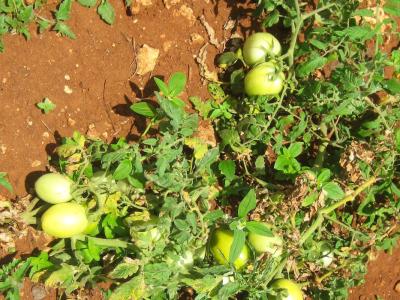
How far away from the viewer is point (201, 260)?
2869 millimetres

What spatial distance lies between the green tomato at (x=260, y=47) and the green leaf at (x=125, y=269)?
4.81 ft

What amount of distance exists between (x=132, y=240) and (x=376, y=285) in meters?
1.95

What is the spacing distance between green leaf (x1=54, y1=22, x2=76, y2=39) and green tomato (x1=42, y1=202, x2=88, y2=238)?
1028 mm

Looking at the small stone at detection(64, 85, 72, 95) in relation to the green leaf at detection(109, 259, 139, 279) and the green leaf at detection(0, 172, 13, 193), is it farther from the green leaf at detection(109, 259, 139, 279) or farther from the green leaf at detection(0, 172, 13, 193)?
the green leaf at detection(109, 259, 139, 279)

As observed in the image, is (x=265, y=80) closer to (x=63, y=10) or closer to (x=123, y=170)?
(x=123, y=170)

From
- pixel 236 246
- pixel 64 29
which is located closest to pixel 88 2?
pixel 64 29

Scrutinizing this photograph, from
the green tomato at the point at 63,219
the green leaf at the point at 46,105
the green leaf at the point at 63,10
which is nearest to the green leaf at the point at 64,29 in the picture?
the green leaf at the point at 63,10

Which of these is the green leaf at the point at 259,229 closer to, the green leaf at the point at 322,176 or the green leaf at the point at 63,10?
the green leaf at the point at 322,176

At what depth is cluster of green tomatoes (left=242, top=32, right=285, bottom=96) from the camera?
9.90 feet

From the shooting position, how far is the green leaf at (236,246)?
2.45 meters

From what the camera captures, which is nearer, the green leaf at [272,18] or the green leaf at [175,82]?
the green leaf at [175,82]

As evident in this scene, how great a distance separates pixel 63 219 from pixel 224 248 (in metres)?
0.88

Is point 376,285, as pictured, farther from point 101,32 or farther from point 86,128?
point 101,32

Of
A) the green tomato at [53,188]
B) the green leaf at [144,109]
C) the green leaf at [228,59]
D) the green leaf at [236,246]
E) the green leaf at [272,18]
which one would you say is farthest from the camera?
the green leaf at [228,59]
